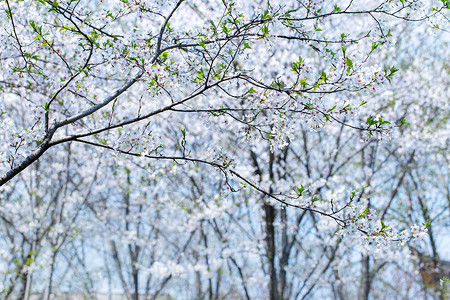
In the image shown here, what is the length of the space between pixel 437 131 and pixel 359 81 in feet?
24.8

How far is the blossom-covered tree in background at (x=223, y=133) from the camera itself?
10.9 ft

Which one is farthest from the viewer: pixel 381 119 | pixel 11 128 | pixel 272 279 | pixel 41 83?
pixel 272 279

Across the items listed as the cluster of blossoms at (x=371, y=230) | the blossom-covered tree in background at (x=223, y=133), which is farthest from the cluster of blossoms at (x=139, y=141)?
the cluster of blossoms at (x=371, y=230)

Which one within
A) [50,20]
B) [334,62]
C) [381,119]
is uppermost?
[50,20]

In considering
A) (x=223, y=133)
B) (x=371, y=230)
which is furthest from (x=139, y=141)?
(x=223, y=133)

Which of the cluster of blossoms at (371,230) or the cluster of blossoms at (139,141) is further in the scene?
the cluster of blossoms at (139,141)

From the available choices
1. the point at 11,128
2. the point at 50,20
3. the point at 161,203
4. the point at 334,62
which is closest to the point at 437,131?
the point at 161,203

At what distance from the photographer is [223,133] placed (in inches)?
367

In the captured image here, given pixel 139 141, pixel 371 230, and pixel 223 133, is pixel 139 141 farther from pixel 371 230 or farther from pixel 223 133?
pixel 223 133

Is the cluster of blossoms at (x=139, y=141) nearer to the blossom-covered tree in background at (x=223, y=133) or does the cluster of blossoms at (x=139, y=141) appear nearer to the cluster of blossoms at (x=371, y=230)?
the blossom-covered tree in background at (x=223, y=133)

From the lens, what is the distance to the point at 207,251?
385 inches

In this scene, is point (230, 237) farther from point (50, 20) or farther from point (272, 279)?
point (50, 20)

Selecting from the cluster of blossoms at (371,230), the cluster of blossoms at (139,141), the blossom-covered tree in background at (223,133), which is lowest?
the cluster of blossoms at (371,230)

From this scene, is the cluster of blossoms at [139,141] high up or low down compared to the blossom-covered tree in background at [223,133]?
down
